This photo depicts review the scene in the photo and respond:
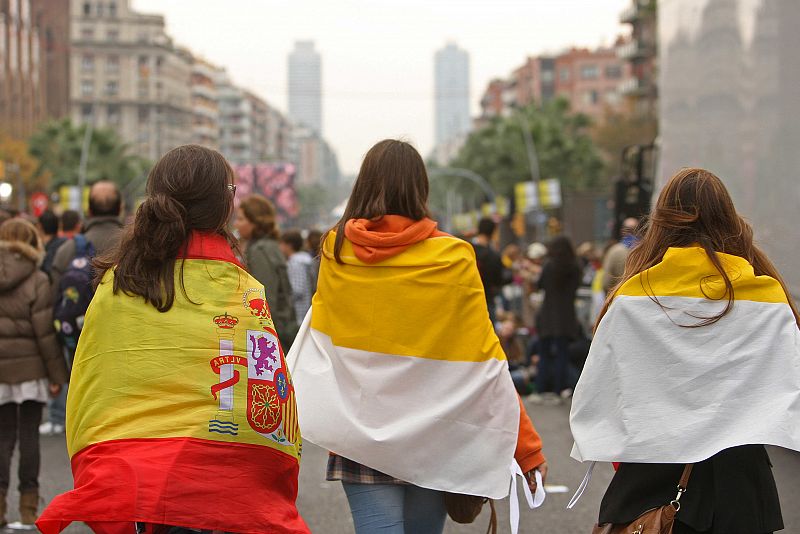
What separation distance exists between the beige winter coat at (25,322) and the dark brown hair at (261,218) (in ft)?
4.80

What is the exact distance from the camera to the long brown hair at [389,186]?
13.9 feet

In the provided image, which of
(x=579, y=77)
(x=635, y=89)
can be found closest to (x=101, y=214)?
(x=635, y=89)

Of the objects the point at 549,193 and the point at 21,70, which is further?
the point at 21,70

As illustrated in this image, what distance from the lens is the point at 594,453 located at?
3850 mm

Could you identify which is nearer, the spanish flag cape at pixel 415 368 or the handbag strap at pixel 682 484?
the handbag strap at pixel 682 484

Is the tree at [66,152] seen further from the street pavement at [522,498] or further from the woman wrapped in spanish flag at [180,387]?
the woman wrapped in spanish flag at [180,387]

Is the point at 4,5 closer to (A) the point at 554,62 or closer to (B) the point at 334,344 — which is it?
(A) the point at 554,62

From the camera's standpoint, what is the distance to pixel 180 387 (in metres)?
3.33

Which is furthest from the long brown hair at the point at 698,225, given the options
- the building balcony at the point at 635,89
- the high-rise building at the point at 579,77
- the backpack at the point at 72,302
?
the high-rise building at the point at 579,77

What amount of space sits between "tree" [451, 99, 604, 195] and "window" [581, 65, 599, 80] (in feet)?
209

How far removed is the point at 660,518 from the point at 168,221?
1.64 meters

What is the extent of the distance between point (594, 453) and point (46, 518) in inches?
63.8

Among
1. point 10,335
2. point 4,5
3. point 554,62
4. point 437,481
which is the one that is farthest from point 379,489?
point 554,62

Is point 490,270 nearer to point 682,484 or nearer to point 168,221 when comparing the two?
point 682,484
